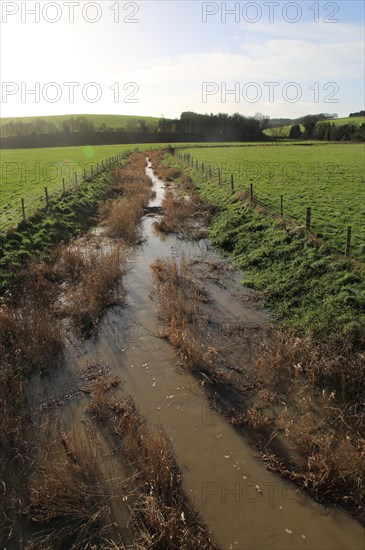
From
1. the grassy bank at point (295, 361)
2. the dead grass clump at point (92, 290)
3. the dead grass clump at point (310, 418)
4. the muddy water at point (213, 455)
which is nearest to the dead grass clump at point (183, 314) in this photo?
the grassy bank at point (295, 361)

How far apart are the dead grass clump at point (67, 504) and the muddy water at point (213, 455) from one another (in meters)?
1.57

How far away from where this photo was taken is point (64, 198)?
25.6 metres

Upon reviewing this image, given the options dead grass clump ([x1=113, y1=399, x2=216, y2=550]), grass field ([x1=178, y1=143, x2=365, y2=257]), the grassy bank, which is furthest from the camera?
grass field ([x1=178, y1=143, x2=365, y2=257])

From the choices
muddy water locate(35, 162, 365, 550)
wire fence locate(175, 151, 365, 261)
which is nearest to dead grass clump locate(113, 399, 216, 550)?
muddy water locate(35, 162, 365, 550)

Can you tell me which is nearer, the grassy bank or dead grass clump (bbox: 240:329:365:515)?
dead grass clump (bbox: 240:329:365:515)

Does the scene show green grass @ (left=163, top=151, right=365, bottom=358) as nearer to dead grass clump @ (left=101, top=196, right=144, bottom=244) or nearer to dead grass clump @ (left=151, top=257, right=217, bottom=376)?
dead grass clump @ (left=151, top=257, right=217, bottom=376)

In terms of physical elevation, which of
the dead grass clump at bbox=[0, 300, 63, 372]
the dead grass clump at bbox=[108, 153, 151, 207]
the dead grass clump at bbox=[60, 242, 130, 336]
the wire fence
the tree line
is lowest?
the dead grass clump at bbox=[0, 300, 63, 372]

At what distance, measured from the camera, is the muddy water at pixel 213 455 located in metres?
6.20

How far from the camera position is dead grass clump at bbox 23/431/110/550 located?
6.12m

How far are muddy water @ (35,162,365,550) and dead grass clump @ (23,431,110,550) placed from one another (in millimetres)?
1569

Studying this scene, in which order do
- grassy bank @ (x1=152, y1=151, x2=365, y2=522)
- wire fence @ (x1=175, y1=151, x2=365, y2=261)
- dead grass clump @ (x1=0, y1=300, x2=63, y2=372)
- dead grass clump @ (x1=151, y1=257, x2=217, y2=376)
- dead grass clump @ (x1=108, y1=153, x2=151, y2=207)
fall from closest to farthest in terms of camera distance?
grassy bank @ (x1=152, y1=151, x2=365, y2=522) < dead grass clump @ (x1=151, y1=257, x2=217, y2=376) < dead grass clump @ (x1=0, y1=300, x2=63, y2=372) < wire fence @ (x1=175, y1=151, x2=365, y2=261) < dead grass clump @ (x1=108, y1=153, x2=151, y2=207)

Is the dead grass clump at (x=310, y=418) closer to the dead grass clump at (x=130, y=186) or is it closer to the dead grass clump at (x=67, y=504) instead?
the dead grass clump at (x=67, y=504)

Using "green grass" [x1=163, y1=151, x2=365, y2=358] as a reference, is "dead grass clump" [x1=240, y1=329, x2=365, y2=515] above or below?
below

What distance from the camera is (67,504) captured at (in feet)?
21.0
